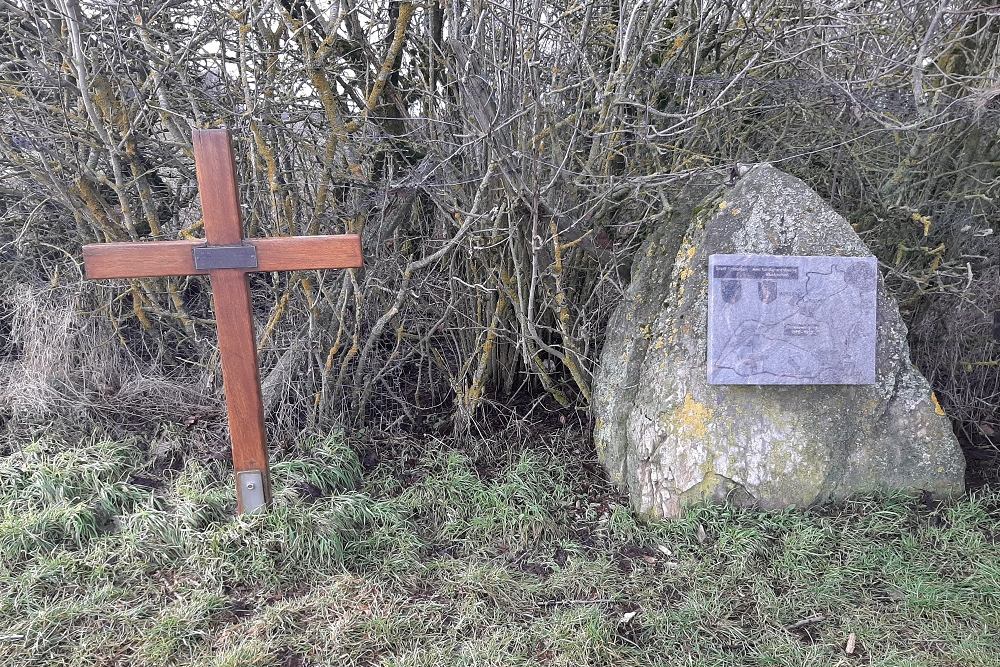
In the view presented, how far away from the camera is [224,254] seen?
93.3 inches

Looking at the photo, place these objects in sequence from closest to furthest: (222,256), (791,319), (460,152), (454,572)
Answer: (222,256)
(454,572)
(791,319)
(460,152)

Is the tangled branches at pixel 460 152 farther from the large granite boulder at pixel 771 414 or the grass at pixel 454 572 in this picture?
the grass at pixel 454 572

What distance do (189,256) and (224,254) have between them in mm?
133

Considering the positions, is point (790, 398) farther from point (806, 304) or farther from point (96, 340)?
point (96, 340)

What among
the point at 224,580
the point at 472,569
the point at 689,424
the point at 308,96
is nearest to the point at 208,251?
the point at 308,96

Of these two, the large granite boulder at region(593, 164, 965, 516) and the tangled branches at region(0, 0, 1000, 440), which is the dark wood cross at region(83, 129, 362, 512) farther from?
the large granite boulder at region(593, 164, 965, 516)

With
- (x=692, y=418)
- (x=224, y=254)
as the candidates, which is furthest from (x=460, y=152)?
(x=692, y=418)

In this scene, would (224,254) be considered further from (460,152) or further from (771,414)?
(771,414)

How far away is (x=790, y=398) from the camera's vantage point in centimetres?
279

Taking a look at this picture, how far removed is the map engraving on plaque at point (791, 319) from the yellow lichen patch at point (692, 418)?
138 millimetres

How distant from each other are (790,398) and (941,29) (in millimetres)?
1992

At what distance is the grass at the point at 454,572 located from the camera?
2158 mm

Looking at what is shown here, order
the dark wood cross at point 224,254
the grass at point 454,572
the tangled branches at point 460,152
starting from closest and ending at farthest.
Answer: the grass at point 454,572 → the dark wood cross at point 224,254 → the tangled branches at point 460,152

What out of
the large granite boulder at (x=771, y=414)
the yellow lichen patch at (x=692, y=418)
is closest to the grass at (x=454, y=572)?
the large granite boulder at (x=771, y=414)
